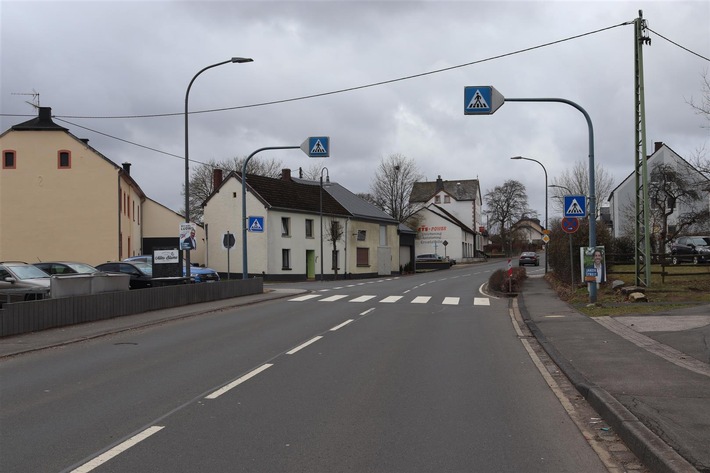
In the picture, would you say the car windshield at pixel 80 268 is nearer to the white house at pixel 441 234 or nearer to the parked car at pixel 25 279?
the parked car at pixel 25 279

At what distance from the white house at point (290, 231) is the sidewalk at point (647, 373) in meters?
30.5

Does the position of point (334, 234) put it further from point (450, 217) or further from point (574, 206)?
point (450, 217)

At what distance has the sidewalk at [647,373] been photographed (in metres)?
5.35

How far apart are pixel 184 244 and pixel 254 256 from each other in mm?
24038

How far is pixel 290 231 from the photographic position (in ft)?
156

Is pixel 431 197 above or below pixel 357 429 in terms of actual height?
above

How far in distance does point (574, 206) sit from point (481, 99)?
598cm

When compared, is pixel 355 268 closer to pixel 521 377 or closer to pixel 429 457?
pixel 521 377

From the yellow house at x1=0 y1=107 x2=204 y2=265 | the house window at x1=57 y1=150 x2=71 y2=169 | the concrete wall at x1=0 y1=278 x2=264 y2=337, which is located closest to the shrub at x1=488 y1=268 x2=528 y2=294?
the concrete wall at x1=0 y1=278 x2=264 y2=337

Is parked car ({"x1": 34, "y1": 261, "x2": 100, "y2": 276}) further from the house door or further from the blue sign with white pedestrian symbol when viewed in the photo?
the house door

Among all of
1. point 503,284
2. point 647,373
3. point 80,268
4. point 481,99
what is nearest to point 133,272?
point 80,268

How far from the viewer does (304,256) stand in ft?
160

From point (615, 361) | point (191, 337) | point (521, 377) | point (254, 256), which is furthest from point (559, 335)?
point (254, 256)

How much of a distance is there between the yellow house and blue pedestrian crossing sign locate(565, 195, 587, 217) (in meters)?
31.7
